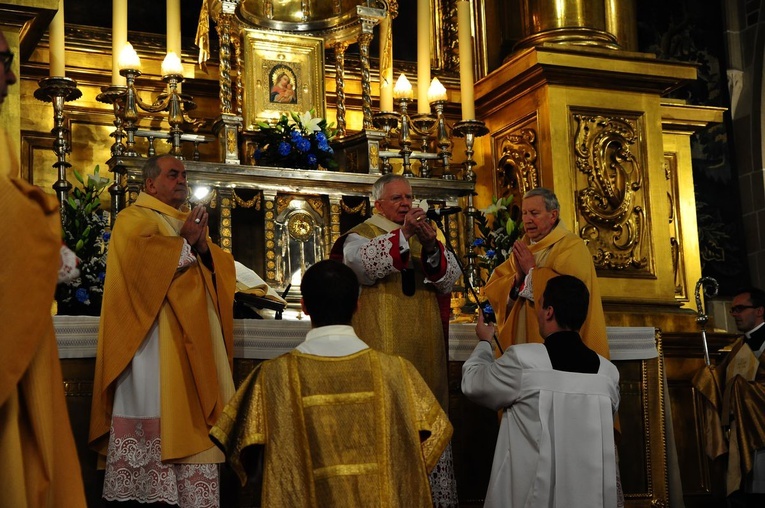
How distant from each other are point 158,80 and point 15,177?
421cm

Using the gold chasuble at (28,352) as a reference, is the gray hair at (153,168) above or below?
above

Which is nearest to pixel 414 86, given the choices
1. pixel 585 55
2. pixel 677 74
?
pixel 585 55

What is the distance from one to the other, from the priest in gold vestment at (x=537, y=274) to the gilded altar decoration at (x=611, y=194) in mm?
1511

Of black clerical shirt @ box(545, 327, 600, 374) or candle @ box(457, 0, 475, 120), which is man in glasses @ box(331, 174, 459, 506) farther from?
candle @ box(457, 0, 475, 120)

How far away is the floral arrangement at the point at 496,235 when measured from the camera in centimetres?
701

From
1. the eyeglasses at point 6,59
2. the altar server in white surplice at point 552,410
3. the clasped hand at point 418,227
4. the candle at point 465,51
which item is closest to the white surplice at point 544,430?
the altar server in white surplice at point 552,410

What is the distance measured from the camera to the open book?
5863 millimetres

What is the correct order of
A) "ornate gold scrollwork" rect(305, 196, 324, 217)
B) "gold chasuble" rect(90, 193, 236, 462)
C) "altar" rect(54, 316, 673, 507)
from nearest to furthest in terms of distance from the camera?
"gold chasuble" rect(90, 193, 236, 462)
"altar" rect(54, 316, 673, 507)
"ornate gold scrollwork" rect(305, 196, 324, 217)

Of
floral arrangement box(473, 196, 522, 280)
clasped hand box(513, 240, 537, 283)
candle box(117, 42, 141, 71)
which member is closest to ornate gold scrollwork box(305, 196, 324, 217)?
floral arrangement box(473, 196, 522, 280)

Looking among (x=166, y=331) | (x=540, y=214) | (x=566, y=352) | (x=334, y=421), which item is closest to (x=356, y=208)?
(x=540, y=214)

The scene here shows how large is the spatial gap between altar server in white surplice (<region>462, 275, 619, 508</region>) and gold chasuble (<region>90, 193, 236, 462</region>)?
1.15m

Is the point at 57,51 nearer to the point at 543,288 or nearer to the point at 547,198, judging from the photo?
the point at 547,198

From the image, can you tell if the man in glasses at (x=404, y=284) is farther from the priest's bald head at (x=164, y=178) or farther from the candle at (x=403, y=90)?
the candle at (x=403, y=90)

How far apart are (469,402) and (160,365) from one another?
183 cm
